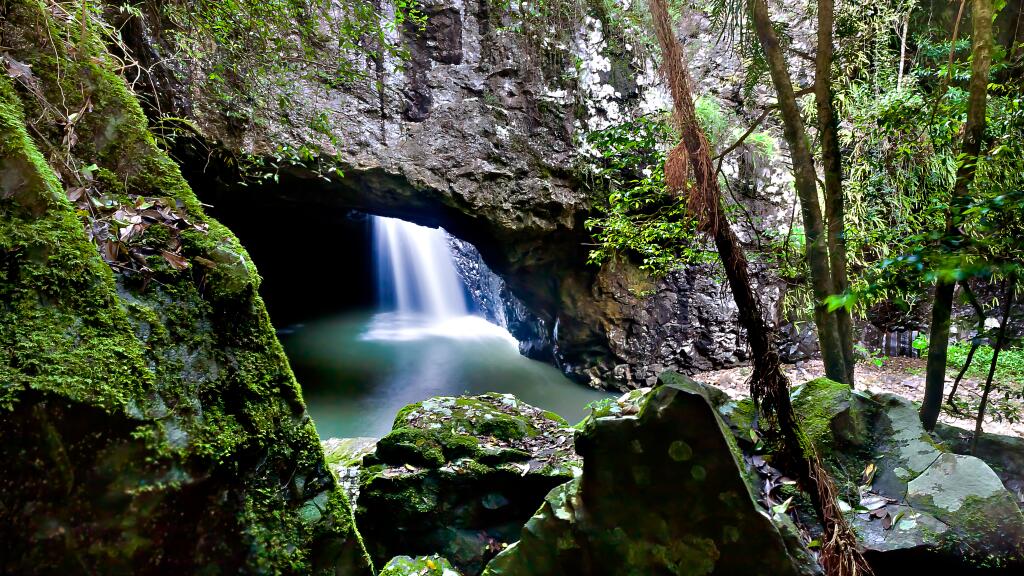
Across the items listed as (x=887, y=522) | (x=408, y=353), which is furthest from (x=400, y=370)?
(x=887, y=522)

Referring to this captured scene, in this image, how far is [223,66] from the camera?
381 cm

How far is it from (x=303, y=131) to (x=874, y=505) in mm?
6493

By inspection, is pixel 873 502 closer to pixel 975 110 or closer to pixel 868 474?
pixel 868 474

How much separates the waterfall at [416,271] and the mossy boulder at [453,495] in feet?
38.8

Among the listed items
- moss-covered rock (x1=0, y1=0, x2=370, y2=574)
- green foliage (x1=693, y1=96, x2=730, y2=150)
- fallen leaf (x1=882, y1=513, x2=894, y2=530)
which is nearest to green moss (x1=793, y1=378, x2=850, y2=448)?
fallen leaf (x1=882, y1=513, x2=894, y2=530)

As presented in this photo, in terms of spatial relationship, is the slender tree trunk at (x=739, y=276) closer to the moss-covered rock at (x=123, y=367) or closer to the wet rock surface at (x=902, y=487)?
the wet rock surface at (x=902, y=487)

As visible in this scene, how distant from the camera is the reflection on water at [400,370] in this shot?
8.05 metres

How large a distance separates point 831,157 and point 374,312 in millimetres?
14582

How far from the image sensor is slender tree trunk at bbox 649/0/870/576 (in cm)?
191

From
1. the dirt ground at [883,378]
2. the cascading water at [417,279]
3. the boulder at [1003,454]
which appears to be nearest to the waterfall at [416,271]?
the cascading water at [417,279]

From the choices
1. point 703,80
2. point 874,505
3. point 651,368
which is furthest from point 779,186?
point 874,505

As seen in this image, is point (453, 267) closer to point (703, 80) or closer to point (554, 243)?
point (554, 243)

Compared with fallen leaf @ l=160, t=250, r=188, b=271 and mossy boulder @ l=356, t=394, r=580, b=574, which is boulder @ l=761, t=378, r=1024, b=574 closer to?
mossy boulder @ l=356, t=394, r=580, b=574

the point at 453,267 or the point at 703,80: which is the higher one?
the point at 703,80
